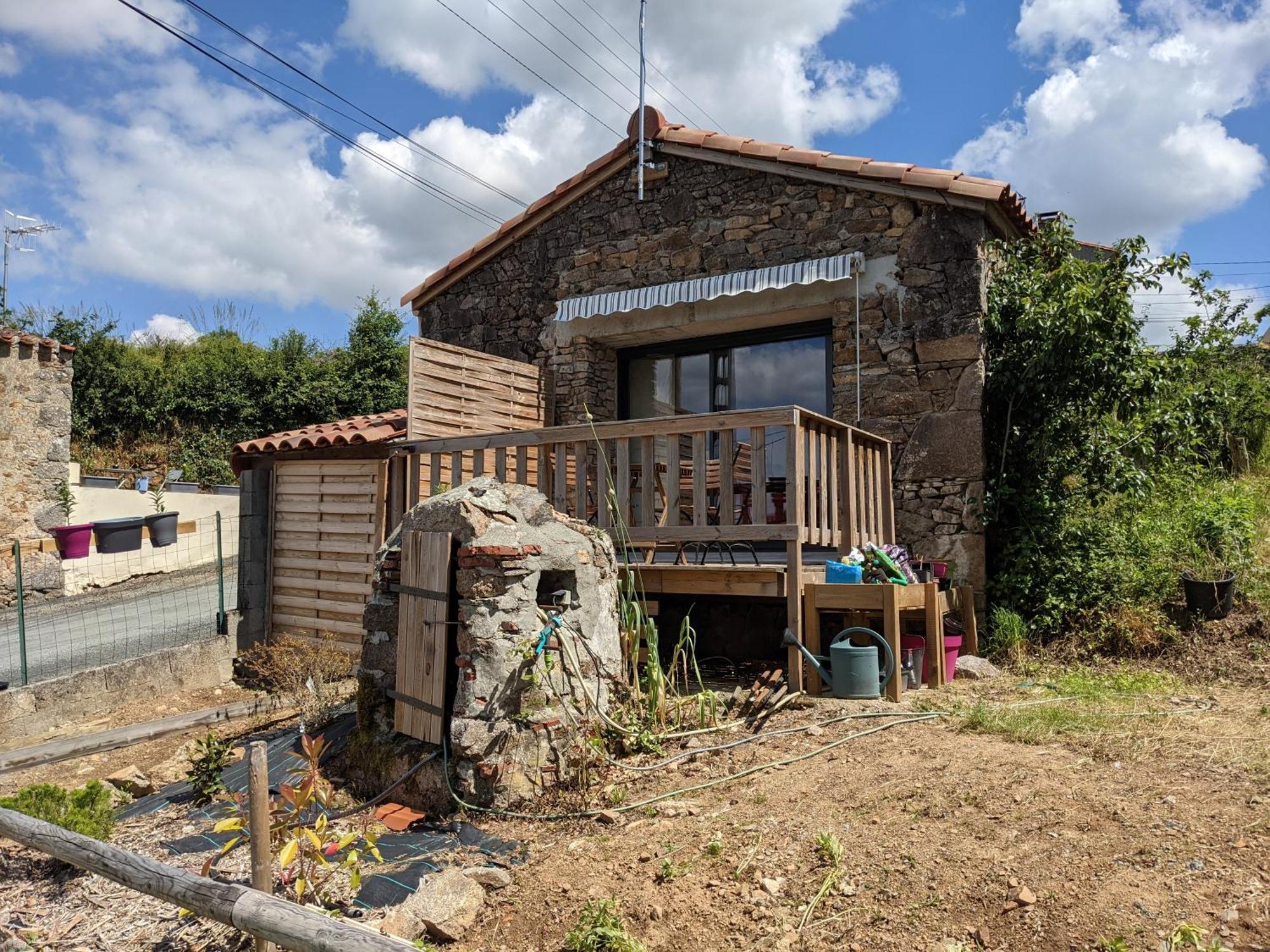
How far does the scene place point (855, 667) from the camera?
5340 mm

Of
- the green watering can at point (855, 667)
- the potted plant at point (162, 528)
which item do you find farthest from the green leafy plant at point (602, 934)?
the potted plant at point (162, 528)

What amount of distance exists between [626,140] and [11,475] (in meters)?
10.5

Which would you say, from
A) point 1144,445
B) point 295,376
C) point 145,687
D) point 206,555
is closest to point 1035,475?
point 1144,445

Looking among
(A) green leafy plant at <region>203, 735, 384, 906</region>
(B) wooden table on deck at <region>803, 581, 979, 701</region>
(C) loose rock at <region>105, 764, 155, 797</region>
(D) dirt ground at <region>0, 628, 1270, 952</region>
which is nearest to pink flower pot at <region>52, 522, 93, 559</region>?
(C) loose rock at <region>105, 764, 155, 797</region>

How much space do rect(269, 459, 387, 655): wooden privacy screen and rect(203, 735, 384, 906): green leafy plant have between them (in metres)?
4.74

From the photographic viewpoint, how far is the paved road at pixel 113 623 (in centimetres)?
899

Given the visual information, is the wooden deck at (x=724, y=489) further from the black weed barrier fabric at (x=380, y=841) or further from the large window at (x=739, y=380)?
the black weed barrier fabric at (x=380, y=841)

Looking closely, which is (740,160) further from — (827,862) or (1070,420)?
(827,862)

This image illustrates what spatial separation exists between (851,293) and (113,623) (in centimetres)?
947

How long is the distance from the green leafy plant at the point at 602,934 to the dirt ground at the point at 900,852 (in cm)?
7

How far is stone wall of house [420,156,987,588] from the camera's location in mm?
7480

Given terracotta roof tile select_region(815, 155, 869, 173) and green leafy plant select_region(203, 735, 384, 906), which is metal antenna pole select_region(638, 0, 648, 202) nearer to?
terracotta roof tile select_region(815, 155, 869, 173)

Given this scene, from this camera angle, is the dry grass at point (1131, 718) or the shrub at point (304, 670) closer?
the dry grass at point (1131, 718)

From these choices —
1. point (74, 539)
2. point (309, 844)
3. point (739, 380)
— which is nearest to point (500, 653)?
point (309, 844)
